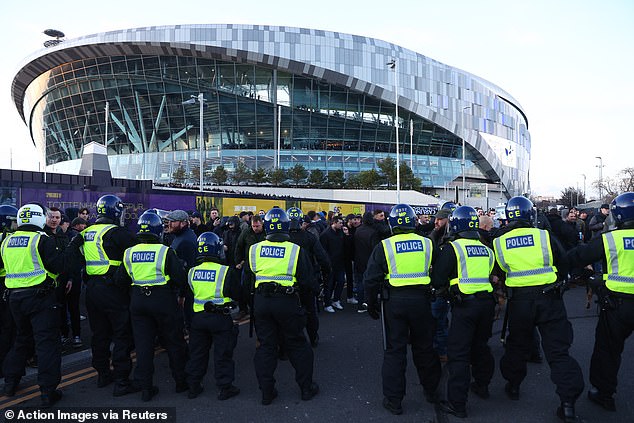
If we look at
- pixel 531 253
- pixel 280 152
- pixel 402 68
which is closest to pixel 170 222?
pixel 531 253

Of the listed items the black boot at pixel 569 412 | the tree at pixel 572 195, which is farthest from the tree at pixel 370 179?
the tree at pixel 572 195

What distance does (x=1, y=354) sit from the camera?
14.9 ft

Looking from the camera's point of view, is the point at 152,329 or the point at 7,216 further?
the point at 7,216

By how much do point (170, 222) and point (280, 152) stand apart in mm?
45731

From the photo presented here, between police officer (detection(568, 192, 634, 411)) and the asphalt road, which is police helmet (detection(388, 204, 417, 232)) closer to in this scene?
police officer (detection(568, 192, 634, 411))

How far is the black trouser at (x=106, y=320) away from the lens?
4.35 m

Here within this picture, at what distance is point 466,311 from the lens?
148 inches

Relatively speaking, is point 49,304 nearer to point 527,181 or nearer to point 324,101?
point 324,101

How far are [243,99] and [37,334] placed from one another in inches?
1852

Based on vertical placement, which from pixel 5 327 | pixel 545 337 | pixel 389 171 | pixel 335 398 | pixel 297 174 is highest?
pixel 389 171

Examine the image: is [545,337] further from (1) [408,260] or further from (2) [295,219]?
(2) [295,219]

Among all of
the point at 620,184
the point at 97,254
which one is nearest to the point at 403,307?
the point at 97,254

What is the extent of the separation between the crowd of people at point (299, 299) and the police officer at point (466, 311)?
1 cm

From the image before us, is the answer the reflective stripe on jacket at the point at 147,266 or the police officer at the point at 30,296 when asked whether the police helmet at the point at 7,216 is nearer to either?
the police officer at the point at 30,296
